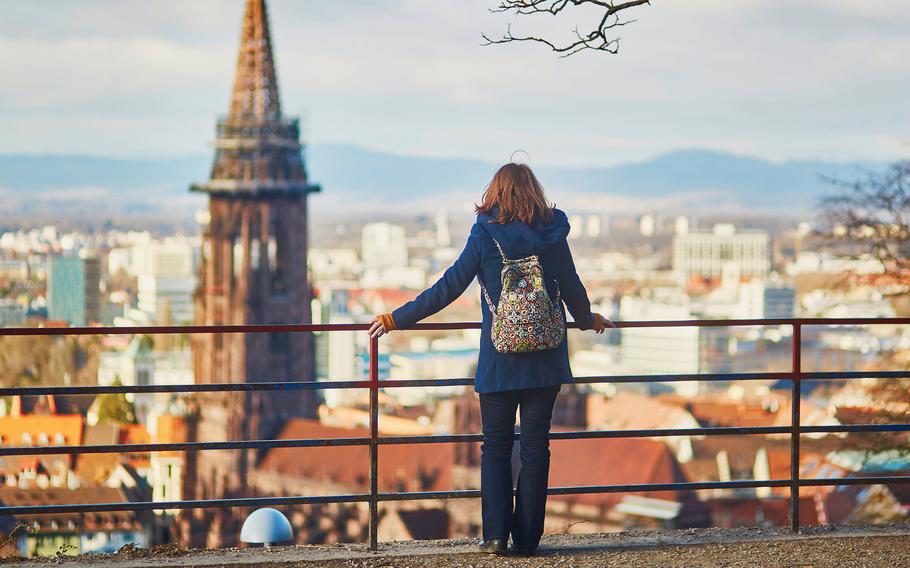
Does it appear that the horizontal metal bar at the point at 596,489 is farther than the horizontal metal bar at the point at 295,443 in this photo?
Yes

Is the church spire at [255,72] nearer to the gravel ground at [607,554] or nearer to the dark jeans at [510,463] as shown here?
the gravel ground at [607,554]

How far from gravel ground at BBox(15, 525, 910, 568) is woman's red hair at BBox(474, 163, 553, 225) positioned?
143cm

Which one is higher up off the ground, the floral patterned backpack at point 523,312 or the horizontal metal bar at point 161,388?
the floral patterned backpack at point 523,312

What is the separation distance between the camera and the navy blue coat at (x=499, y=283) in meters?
5.00

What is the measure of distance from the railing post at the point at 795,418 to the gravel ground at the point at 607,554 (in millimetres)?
121

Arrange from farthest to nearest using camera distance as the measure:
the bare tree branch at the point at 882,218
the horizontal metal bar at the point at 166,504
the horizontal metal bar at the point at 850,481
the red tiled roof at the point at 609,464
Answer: the red tiled roof at the point at 609,464 < the bare tree branch at the point at 882,218 < the horizontal metal bar at the point at 850,481 < the horizontal metal bar at the point at 166,504

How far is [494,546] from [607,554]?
56 centimetres

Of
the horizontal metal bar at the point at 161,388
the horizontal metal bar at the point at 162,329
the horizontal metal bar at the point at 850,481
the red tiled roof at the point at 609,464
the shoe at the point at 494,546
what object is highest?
the horizontal metal bar at the point at 162,329

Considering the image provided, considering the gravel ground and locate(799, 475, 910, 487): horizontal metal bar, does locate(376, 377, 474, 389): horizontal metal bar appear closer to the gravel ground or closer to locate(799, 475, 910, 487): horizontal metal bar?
the gravel ground

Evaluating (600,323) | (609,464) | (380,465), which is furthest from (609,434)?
(380,465)

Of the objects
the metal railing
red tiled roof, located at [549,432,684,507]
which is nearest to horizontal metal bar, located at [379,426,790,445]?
the metal railing

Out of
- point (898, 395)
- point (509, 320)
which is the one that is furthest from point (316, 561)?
point (898, 395)

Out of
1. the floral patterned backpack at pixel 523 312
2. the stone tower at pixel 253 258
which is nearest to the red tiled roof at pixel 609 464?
the stone tower at pixel 253 258

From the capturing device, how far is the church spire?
79812 mm
